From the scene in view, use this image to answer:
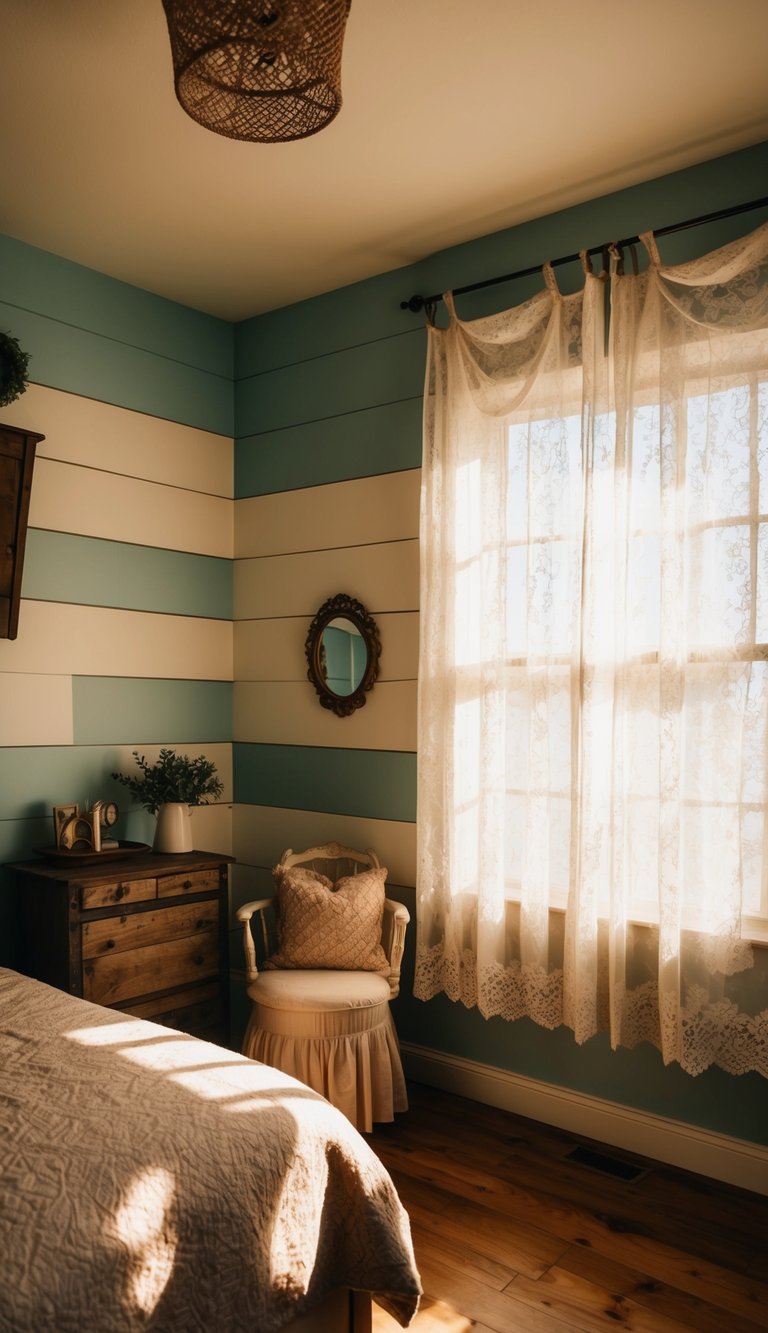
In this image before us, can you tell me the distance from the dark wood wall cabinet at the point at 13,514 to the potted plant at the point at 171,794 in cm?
72

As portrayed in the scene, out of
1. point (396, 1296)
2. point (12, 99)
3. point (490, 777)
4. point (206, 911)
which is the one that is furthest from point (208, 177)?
point (396, 1296)

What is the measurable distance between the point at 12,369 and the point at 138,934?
1921 millimetres

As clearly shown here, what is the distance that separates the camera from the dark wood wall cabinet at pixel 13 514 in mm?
3170

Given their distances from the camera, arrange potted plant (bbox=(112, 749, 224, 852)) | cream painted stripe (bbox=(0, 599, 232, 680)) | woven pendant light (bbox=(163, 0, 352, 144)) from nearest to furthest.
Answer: woven pendant light (bbox=(163, 0, 352, 144))
cream painted stripe (bbox=(0, 599, 232, 680))
potted plant (bbox=(112, 749, 224, 852))

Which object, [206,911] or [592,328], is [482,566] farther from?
[206,911]

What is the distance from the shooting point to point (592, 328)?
2.95 meters

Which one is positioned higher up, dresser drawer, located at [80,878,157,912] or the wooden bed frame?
dresser drawer, located at [80,878,157,912]

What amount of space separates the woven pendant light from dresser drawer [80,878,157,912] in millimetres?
2195

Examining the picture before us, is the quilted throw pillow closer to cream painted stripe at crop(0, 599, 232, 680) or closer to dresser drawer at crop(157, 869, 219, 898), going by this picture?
dresser drawer at crop(157, 869, 219, 898)

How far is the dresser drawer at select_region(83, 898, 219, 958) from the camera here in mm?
3090

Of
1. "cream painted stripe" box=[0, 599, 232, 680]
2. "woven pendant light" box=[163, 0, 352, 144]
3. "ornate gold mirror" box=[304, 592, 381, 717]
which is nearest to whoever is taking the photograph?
"woven pendant light" box=[163, 0, 352, 144]

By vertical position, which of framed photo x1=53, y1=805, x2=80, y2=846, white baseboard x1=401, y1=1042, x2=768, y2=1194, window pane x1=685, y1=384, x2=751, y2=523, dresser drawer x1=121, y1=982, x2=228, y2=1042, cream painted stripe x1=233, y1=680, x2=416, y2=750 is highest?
window pane x1=685, y1=384, x2=751, y2=523

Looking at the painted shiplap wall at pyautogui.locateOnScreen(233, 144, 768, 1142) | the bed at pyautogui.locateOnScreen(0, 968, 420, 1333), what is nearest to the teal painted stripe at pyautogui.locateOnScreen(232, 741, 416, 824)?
the painted shiplap wall at pyautogui.locateOnScreen(233, 144, 768, 1142)

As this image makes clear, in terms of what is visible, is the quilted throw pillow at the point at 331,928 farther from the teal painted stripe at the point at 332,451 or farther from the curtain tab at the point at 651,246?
the curtain tab at the point at 651,246
